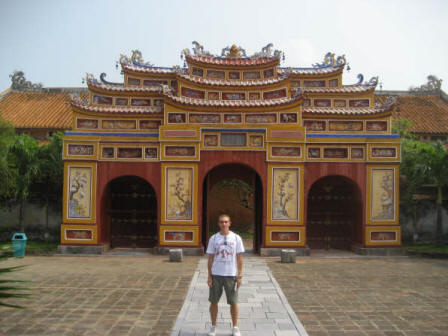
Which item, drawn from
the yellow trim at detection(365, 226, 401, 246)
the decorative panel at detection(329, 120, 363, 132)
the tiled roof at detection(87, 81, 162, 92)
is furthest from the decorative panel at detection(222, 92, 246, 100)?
the yellow trim at detection(365, 226, 401, 246)

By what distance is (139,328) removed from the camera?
267 inches

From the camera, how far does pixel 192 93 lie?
53.3 feet

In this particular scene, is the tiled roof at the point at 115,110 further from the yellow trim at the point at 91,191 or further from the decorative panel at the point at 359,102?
the decorative panel at the point at 359,102

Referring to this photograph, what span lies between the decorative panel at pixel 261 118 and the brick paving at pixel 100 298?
222 inches

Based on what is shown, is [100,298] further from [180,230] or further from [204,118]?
[204,118]

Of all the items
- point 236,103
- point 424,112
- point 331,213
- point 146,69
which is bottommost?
point 331,213

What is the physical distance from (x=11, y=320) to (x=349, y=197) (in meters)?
13.1

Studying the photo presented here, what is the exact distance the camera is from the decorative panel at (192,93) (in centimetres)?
1616

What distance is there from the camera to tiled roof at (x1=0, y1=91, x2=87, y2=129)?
24.0m

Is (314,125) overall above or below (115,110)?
below

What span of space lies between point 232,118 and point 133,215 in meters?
5.55

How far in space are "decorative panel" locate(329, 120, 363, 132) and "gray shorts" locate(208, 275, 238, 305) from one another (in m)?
11.2

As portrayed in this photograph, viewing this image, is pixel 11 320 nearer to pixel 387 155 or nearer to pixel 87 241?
pixel 87 241

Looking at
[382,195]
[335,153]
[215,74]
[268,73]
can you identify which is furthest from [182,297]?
[268,73]
